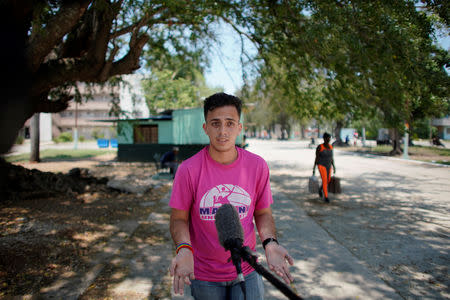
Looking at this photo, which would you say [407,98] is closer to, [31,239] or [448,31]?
[448,31]

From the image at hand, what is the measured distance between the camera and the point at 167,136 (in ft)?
69.9

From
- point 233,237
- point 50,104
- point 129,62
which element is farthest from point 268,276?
point 50,104

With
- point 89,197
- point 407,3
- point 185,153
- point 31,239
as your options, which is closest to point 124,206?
point 89,197

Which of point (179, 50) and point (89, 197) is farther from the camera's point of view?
point (179, 50)

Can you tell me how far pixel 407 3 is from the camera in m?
4.39

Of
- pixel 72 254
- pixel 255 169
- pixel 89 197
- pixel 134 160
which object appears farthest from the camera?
pixel 134 160

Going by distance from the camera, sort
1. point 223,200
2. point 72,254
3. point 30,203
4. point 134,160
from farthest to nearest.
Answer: point 134,160, point 30,203, point 72,254, point 223,200

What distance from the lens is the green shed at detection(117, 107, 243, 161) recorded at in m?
20.3

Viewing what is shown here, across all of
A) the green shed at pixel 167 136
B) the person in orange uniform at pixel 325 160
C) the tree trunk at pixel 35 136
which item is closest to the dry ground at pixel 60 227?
the person in orange uniform at pixel 325 160

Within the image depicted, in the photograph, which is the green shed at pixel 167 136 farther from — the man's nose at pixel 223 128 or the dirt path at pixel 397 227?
the man's nose at pixel 223 128

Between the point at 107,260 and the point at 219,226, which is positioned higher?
the point at 219,226

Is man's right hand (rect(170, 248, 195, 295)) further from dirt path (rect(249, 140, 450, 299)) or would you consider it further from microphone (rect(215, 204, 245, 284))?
Result: dirt path (rect(249, 140, 450, 299))

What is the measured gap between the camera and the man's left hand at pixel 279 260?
1548 mm

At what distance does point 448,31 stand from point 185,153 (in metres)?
17.1
